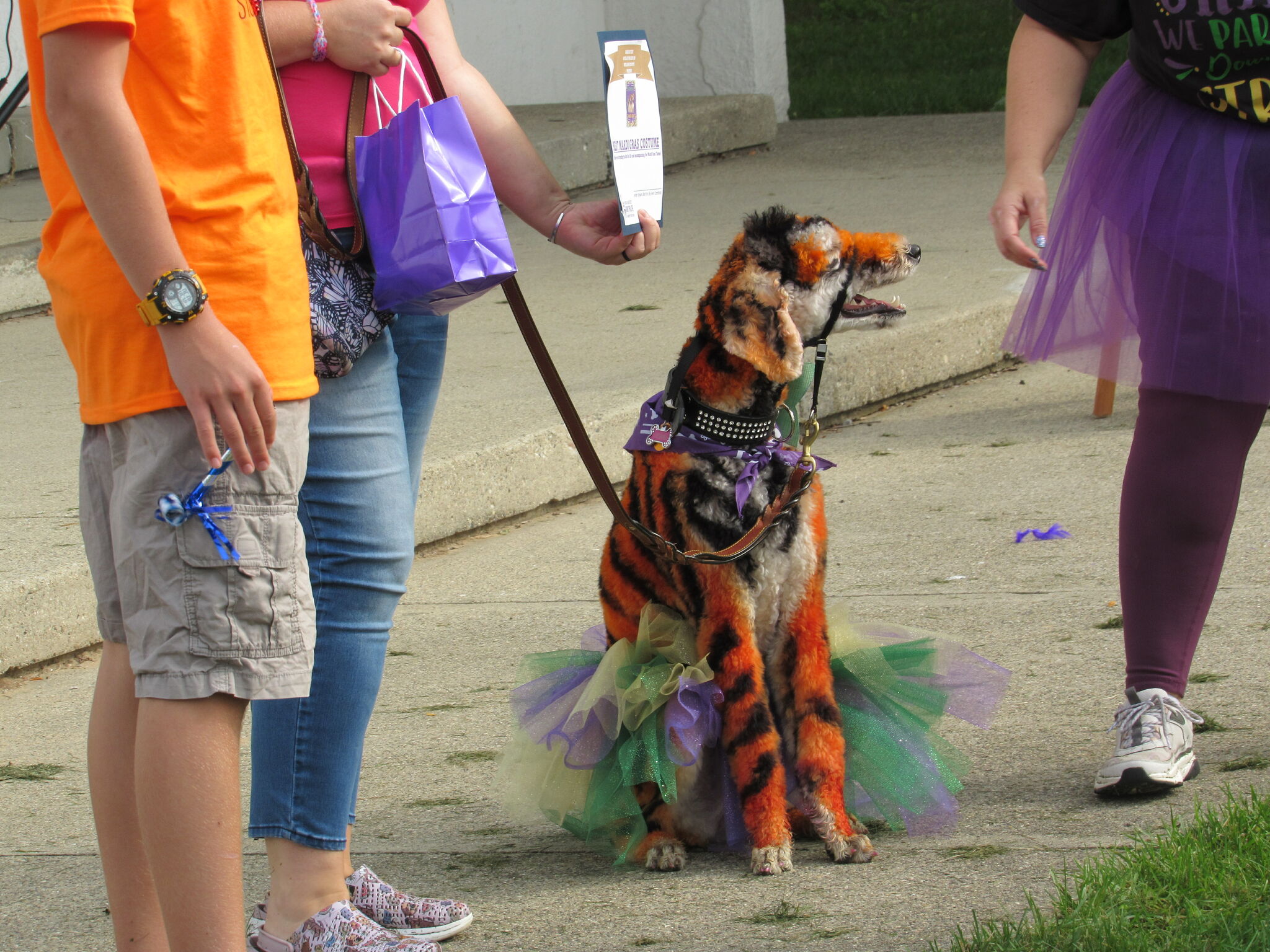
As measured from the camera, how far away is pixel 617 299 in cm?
680

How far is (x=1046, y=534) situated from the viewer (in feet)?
13.7

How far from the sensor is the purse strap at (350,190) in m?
1.96

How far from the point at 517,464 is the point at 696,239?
3.42 m

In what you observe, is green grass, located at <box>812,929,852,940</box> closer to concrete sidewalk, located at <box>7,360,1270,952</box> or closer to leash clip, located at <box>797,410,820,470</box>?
concrete sidewalk, located at <box>7,360,1270,952</box>

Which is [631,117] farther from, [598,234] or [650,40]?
[650,40]

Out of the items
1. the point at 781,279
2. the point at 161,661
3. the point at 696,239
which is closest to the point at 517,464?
the point at 781,279

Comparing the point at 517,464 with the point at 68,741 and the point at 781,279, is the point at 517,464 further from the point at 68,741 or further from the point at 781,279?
the point at 781,279

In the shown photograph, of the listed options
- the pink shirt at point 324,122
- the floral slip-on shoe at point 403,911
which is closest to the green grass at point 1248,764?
the floral slip-on shoe at point 403,911

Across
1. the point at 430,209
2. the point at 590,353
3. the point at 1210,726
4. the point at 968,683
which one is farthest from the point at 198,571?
the point at 590,353

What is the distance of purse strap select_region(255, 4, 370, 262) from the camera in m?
1.96

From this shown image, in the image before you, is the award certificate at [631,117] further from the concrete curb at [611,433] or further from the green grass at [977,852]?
the concrete curb at [611,433]

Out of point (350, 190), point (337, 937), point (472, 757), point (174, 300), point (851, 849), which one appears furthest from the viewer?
point (472, 757)

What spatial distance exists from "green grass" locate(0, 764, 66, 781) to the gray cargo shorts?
1.43 meters

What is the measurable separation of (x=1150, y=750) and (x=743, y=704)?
0.73 m
